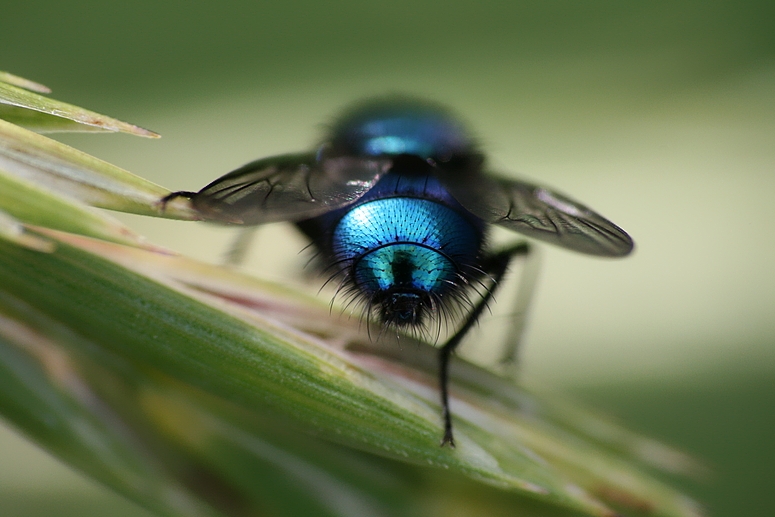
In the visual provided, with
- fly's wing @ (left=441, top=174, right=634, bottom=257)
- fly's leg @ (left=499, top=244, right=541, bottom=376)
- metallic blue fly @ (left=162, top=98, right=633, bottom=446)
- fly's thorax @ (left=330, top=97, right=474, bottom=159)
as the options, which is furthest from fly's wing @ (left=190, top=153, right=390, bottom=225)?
fly's leg @ (left=499, top=244, right=541, bottom=376)

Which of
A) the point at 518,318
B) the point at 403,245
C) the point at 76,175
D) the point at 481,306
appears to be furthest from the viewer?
the point at 518,318

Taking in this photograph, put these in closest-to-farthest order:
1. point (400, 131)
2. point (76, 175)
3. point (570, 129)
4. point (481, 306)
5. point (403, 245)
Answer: point (76, 175) → point (403, 245) → point (481, 306) → point (400, 131) → point (570, 129)

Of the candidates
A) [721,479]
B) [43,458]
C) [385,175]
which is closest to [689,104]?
[721,479]

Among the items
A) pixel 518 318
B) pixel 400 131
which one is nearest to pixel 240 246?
pixel 400 131

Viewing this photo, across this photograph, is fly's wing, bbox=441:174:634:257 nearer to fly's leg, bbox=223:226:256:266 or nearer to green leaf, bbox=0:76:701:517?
green leaf, bbox=0:76:701:517

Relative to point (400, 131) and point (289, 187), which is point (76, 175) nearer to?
point (289, 187)

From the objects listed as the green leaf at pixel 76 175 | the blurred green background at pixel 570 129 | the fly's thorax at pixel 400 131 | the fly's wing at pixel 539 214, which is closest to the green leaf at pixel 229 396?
the green leaf at pixel 76 175

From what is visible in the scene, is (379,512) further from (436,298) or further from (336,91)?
(336,91)

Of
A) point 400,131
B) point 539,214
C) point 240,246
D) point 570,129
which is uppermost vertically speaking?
point 570,129
